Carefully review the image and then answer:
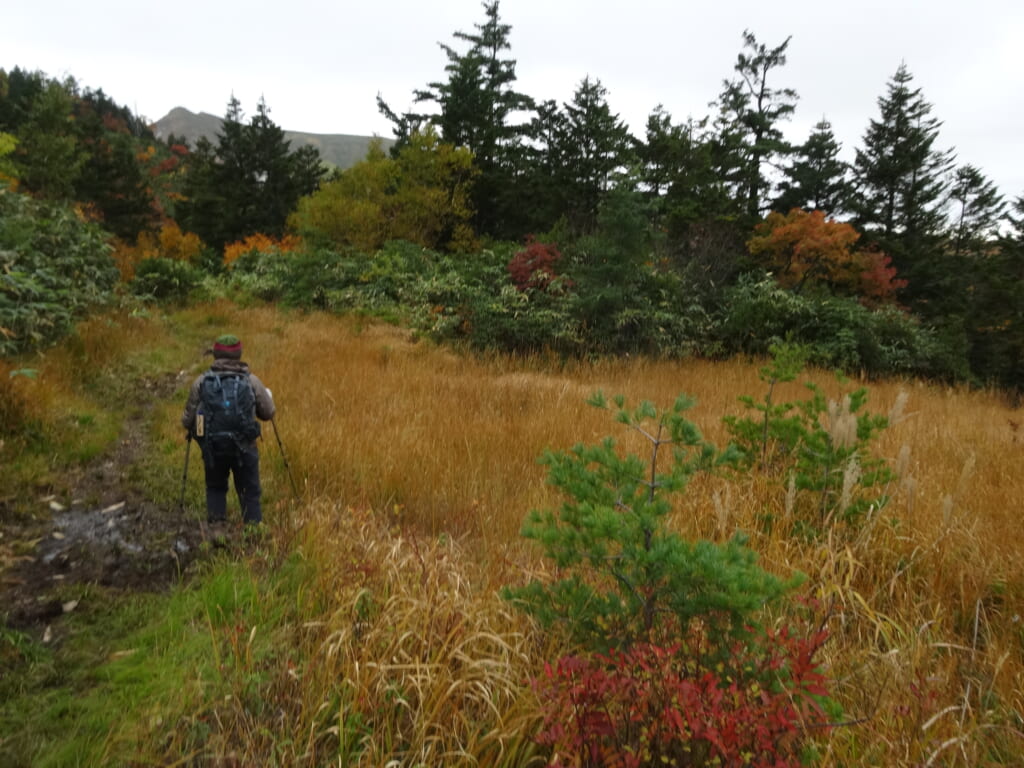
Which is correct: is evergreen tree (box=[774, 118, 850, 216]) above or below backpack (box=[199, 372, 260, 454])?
above

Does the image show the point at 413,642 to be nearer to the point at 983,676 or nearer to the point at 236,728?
the point at 236,728

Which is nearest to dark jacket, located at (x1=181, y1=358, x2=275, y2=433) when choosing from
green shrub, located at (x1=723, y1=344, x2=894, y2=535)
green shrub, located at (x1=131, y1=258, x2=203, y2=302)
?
green shrub, located at (x1=723, y1=344, x2=894, y2=535)

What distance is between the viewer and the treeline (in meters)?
11.4

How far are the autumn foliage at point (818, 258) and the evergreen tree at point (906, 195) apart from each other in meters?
3.32

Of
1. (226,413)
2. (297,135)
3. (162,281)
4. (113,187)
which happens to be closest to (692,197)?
(162,281)

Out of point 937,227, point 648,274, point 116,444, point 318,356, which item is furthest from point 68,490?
point 937,227

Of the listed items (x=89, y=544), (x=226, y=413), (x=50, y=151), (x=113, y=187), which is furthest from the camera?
(x=113, y=187)

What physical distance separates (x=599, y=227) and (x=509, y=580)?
14578 mm

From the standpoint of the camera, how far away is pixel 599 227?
1591cm

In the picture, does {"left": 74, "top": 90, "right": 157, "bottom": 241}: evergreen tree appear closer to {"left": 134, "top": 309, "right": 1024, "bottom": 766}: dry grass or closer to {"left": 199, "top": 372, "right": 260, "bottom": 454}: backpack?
{"left": 134, "top": 309, "right": 1024, "bottom": 766}: dry grass

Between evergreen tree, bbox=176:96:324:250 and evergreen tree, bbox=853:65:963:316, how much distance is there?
2752 centimetres

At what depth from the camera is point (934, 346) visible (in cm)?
1173

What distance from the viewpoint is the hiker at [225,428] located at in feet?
11.8

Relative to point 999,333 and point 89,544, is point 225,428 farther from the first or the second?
point 999,333
